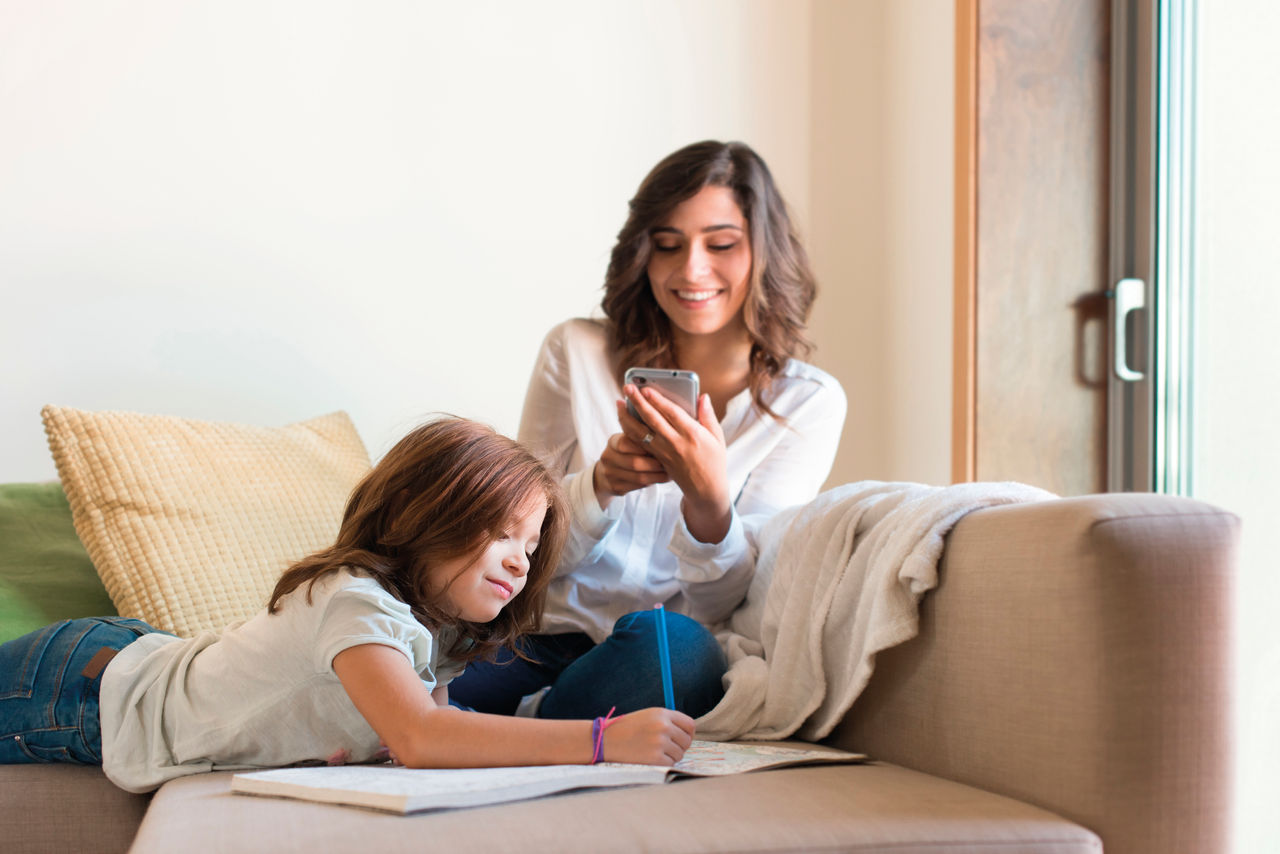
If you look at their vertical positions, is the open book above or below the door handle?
below

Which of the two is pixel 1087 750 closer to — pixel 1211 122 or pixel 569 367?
pixel 569 367

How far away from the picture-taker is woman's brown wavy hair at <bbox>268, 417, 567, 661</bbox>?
114 centimetres

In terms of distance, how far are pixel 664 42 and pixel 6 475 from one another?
145 cm

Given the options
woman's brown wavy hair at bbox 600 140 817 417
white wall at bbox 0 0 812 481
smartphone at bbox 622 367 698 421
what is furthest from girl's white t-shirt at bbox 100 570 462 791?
white wall at bbox 0 0 812 481

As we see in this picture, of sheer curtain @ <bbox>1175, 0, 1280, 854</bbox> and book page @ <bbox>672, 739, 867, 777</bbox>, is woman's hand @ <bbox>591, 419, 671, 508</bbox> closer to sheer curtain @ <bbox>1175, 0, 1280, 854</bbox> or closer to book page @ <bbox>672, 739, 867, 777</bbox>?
book page @ <bbox>672, 739, 867, 777</bbox>

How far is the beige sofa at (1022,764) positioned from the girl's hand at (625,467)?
1.62ft

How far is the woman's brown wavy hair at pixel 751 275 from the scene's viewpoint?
1.70 metres

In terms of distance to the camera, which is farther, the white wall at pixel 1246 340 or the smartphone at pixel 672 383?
the white wall at pixel 1246 340

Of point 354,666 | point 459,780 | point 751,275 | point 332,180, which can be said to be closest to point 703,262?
point 751,275

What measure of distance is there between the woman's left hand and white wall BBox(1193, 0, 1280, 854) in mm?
886

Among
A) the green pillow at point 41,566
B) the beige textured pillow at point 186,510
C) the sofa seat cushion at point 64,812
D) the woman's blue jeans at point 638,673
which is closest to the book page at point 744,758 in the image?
the woman's blue jeans at point 638,673

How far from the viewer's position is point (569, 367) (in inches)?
67.5

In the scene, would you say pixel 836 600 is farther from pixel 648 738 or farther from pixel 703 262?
pixel 703 262

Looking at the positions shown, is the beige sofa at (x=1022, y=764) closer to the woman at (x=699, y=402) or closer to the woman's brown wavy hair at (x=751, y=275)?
the woman at (x=699, y=402)
